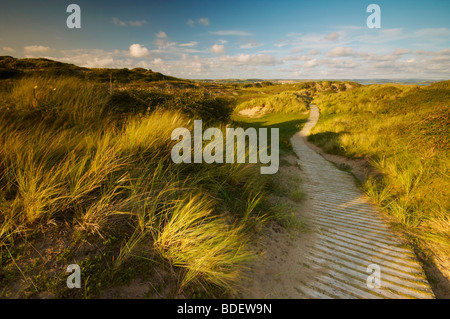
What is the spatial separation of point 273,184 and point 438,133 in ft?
20.0

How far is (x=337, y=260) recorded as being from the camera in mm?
2857

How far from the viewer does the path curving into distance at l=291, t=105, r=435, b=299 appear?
237 cm

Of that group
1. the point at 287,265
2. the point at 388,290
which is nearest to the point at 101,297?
the point at 287,265

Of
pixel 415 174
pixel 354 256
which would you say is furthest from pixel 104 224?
pixel 415 174

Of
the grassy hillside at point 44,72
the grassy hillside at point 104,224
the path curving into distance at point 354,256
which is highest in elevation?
the grassy hillside at point 44,72

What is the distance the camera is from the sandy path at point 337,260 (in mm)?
2336

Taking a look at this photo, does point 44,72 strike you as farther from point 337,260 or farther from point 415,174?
point 415,174

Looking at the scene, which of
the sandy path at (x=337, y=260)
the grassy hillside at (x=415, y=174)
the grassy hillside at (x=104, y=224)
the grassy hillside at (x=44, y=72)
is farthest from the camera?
the grassy hillside at (x=44, y=72)

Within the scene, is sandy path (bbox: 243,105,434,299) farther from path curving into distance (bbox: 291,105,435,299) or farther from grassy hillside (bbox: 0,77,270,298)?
Answer: grassy hillside (bbox: 0,77,270,298)

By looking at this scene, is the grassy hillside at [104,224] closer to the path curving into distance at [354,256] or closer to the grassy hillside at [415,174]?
the path curving into distance at [354,256]

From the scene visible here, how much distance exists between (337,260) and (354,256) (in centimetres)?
34

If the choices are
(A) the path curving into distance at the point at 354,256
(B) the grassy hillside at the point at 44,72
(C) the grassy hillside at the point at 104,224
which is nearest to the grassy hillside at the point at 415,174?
(A) the path curving into distance at the point at 354,256

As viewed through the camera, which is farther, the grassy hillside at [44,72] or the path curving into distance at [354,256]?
the grassy hillside at [44,72]
